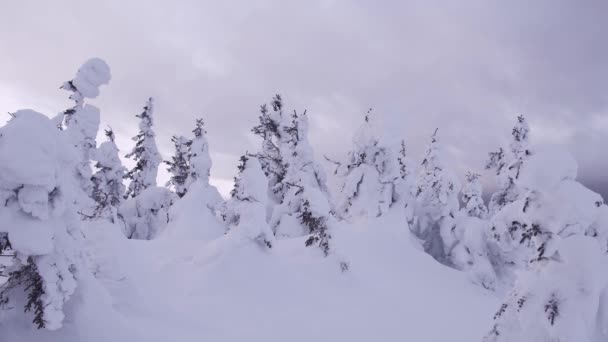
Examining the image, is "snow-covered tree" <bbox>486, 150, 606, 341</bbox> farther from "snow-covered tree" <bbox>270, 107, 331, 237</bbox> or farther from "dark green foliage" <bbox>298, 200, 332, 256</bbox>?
"snow-covered tree" <bbox>270, 107, 331, 237</bbox>

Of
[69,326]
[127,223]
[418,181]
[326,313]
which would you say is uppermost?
[418,181]

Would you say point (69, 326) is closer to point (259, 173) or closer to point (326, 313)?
point (326, 313)

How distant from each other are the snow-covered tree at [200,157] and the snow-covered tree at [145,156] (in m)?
7.29

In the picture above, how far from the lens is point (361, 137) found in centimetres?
2259

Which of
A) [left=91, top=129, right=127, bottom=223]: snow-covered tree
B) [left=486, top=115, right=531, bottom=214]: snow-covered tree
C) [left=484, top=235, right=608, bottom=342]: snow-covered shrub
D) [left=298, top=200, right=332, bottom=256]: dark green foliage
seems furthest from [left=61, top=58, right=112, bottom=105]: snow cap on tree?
[left=486, top=115, right=531, bottom=214]: snow-covered tree

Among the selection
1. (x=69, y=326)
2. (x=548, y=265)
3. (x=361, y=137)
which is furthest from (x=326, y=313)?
(x=361, y=137)

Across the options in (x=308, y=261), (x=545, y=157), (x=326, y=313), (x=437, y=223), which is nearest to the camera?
(x=545, y=157)

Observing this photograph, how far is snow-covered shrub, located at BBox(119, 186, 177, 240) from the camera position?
89.7ft

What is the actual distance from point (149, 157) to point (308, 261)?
22.0 meters

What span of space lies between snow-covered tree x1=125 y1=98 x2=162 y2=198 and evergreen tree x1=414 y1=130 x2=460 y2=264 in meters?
22.6

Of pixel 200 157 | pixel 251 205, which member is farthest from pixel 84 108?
pixel 251 205

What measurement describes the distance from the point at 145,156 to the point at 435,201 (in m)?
24.1

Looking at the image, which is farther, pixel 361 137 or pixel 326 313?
pixel 361 137

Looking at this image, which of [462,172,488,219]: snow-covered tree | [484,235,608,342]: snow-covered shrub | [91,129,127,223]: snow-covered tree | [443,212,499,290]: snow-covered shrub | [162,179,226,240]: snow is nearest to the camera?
[484,235,608,342]: snow-covered shrub
